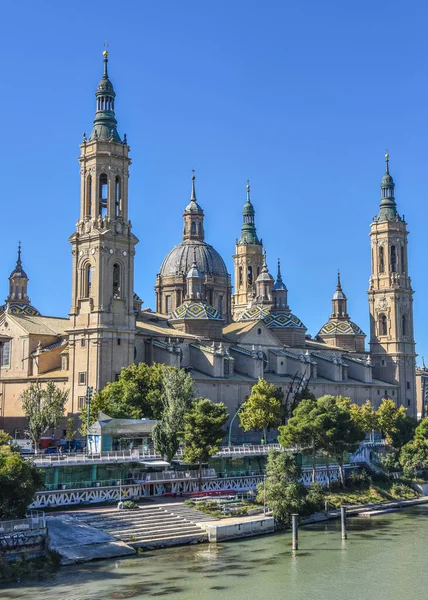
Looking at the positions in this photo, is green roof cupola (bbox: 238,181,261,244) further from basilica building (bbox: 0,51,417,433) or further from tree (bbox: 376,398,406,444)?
tree (bbox: 376,398,406,444)

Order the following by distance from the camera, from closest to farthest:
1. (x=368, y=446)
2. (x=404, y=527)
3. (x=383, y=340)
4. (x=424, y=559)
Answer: (x=424, y=559) → (x=404, y=527) → (x=368, y=446) → (x=383, y=340)

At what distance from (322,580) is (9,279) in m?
83.4

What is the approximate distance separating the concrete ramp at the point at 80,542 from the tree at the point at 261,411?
30.2 m

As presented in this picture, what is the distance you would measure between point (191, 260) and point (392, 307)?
86.8 feet

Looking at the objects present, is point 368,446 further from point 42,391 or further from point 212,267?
point 212,267

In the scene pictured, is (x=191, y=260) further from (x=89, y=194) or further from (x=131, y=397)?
(x=131, y=397)

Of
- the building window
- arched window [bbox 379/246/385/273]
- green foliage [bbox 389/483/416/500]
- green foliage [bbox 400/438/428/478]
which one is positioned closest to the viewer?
green foliage [bbox 389/483/416/500]

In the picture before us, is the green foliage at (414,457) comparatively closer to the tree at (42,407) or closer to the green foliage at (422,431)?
the green foliage at (422,431)

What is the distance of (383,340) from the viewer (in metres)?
110

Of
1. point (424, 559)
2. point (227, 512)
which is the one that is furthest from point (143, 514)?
point (424, 559)

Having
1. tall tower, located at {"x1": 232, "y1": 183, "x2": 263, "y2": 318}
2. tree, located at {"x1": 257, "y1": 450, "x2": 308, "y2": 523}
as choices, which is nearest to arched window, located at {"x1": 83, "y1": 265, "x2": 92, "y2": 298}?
tree, located at {"x1": 257, "y1": 450, "x2": 308, "y2": 523}

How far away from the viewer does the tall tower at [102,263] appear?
71688 mm

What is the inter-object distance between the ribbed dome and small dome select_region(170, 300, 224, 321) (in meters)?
17.4

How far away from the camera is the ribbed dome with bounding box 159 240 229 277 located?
110 m
